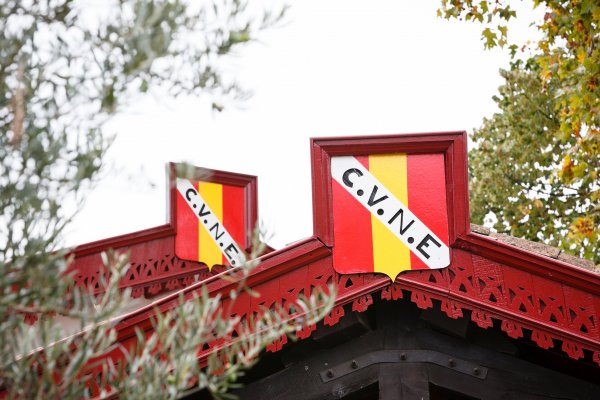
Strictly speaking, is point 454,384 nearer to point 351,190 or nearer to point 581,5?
point 351,190

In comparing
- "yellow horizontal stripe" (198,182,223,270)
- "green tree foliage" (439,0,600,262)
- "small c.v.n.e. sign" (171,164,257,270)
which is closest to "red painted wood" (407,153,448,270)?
"small c.v.n.e. sign" (171,164,257,270)

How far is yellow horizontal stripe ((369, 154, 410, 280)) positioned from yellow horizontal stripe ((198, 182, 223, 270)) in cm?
400

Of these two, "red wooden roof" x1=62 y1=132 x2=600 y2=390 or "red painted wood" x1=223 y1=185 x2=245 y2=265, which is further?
"red painted wood" x1=223 y1=185 x2=245 y2=265

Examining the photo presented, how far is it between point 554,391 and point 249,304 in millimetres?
2048

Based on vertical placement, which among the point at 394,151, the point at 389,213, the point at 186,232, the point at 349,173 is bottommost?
the point at 186,232

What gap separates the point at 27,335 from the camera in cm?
237

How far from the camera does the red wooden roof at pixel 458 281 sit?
479 centimetres

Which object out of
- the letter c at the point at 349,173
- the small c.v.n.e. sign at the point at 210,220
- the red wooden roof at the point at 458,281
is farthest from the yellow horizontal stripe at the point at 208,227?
the letter c at the point at 349,173

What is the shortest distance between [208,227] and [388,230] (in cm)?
423

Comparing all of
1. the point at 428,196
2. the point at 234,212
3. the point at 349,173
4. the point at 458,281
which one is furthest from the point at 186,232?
the point at 458,281

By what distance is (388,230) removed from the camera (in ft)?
16.5

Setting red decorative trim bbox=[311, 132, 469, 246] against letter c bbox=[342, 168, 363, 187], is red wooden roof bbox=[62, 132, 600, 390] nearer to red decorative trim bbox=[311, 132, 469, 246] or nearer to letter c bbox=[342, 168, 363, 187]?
red decorative trim bbox=[311, 132, 469, 246]

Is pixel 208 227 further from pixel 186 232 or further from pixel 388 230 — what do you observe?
pixel 388 230

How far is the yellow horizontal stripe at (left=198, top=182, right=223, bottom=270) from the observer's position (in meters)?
8.84
